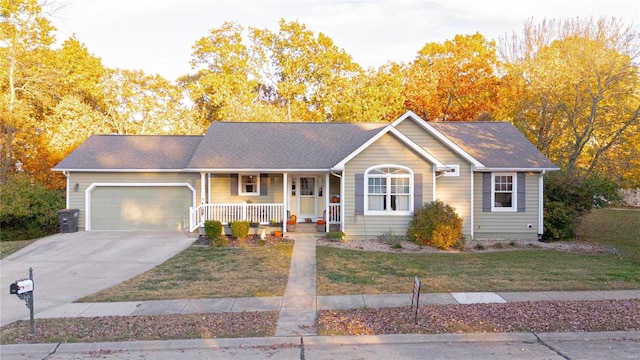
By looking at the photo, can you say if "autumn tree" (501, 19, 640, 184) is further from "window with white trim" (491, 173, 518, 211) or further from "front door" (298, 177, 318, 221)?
"front door" (298, 177, 318, 221)

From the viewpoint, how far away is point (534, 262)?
12.0 m

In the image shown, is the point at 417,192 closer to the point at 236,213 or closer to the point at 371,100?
the point at 236,213

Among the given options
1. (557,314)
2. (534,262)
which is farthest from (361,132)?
(557,314)

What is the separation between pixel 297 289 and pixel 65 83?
1017 inches

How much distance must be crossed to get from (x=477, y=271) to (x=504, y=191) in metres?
6.79

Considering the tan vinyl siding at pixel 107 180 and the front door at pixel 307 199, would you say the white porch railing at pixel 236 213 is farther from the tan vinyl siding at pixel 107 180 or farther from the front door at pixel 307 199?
the front door at pixel 307 199

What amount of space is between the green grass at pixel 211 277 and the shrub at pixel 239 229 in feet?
4.41

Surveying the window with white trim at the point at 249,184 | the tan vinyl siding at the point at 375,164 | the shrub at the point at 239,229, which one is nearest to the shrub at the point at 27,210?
the window with white trim at the point at 249,184

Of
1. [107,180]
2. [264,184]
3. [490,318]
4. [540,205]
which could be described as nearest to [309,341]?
[490,318]

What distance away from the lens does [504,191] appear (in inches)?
653

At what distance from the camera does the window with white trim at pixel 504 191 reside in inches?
650

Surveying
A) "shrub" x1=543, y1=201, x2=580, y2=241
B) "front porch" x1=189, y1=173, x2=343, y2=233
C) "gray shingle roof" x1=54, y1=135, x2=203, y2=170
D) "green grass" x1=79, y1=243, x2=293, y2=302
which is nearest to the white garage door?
"gray shingle roof" x1=54, y1=135, x2=203, y2=170

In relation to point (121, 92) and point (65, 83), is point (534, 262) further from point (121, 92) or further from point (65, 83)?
point (65, 83)

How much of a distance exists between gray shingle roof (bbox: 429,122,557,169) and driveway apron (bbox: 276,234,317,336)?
827cm
